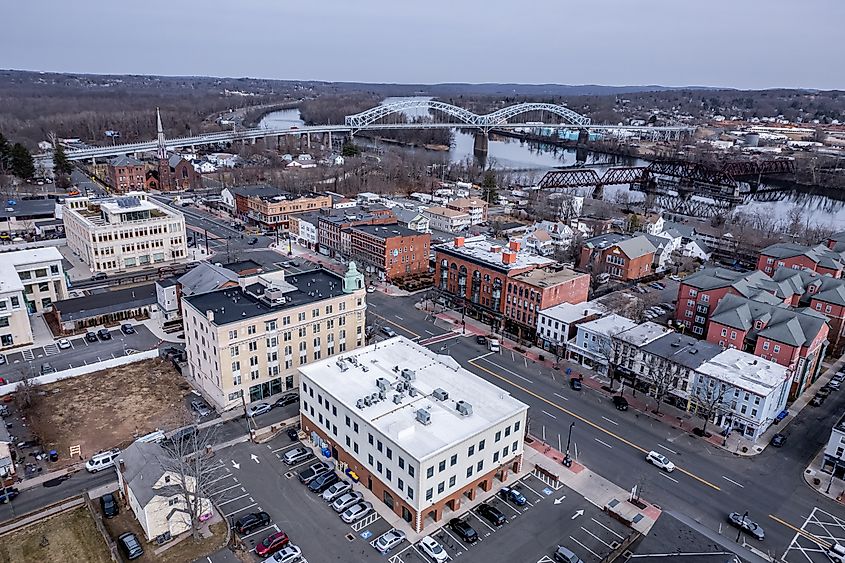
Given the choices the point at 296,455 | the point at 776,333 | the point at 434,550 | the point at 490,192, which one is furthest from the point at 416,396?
the point at 490,192

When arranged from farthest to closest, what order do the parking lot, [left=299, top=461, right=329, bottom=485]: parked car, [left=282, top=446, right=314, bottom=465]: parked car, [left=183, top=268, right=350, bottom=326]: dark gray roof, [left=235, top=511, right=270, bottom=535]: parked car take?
[left=183, top=268, right=350, bottom=326]: dark gray roof → [left=282, top=446, right=314, bottom=465]: parked car → [left=299, top=461, right=329, bottom=485]: parked car → [left=235, top=511, right=270, bottom=535]: parked car → the parking lot

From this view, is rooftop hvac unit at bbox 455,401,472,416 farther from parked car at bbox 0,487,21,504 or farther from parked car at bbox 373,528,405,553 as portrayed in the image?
parked car at bbox 0,487,21,504

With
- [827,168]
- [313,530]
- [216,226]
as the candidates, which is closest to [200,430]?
[313,530]

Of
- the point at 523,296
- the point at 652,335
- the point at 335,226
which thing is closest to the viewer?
the point at 652,335

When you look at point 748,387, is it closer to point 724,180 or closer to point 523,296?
point 523,296

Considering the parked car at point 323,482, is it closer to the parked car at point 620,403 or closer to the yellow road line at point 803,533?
the parked car at point 620,403

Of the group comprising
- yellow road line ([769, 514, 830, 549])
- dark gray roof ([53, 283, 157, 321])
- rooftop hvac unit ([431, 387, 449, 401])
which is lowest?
yellow road line ([769, 514, 830, 549])

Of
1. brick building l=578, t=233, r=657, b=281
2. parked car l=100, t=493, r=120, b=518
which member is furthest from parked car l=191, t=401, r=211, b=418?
brick building l=578, t=233, r=657, b=281

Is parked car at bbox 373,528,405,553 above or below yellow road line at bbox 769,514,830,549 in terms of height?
above
